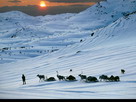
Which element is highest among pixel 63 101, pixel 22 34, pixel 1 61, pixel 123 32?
pixel 22 34

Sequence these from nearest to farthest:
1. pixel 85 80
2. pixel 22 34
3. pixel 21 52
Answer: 1. pixel 85 80
2. pixel 21 52
3. pixel 22 34

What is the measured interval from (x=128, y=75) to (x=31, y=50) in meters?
57.2

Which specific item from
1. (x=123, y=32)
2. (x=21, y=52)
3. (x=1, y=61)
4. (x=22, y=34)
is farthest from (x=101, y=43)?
(x=22, y=34)

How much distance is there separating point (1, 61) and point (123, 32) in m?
25.5

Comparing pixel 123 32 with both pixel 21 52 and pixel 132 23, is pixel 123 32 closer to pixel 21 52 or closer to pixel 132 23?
pixel 132 23

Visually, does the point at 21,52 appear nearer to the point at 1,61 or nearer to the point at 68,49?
the point at 1,61

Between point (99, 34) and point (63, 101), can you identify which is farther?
point (99, 34)

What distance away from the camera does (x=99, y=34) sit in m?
54.7

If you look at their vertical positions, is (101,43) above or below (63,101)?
above

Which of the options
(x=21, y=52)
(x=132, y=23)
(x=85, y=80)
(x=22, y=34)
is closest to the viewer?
(x=85, y=80)

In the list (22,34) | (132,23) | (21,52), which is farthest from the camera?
(22,34)

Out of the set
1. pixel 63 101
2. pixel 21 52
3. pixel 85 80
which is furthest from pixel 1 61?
pixel 63 101

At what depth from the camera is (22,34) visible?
145 metres

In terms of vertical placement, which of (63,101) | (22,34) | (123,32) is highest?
(22,34)
